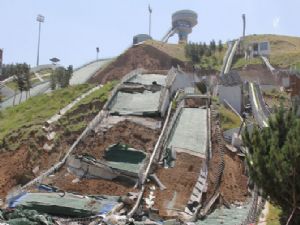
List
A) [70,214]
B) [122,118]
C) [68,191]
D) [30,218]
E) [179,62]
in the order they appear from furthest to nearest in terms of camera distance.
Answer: [179,62]
[122,118]
[68,191]
[70,214]
[30,218]

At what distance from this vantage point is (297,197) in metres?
19.4

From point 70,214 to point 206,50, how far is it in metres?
52.7

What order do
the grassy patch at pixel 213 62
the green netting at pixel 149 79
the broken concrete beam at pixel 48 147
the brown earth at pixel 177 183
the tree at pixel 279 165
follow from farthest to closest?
the grassy patch at pixel 213 62
the green netting at pixel 149 79
the broken concrete beam at pixel 48 147
the brown earth at pixel 177 183
the tree at pixel 279 165

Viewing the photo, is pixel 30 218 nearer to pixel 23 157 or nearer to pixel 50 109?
pixel 23 157

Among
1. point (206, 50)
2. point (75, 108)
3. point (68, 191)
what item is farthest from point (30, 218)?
point (206, 50)

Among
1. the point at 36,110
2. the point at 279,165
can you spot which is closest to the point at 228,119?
the point at 36,110

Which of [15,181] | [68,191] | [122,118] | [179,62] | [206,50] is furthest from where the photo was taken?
[206,50]

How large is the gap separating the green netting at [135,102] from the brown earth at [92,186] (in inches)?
331

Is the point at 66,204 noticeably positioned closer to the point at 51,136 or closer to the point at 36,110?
the point at 51,136

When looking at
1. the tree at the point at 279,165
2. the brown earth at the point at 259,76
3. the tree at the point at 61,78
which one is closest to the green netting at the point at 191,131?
the tree at the point at 279,165

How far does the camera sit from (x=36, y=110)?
4312cm

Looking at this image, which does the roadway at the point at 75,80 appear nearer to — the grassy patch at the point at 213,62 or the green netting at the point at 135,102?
the grassy patch at the point at 213,62

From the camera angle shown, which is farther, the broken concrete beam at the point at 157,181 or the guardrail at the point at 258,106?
the guardrail at the point at 258,106

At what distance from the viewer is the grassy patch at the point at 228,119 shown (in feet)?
123
